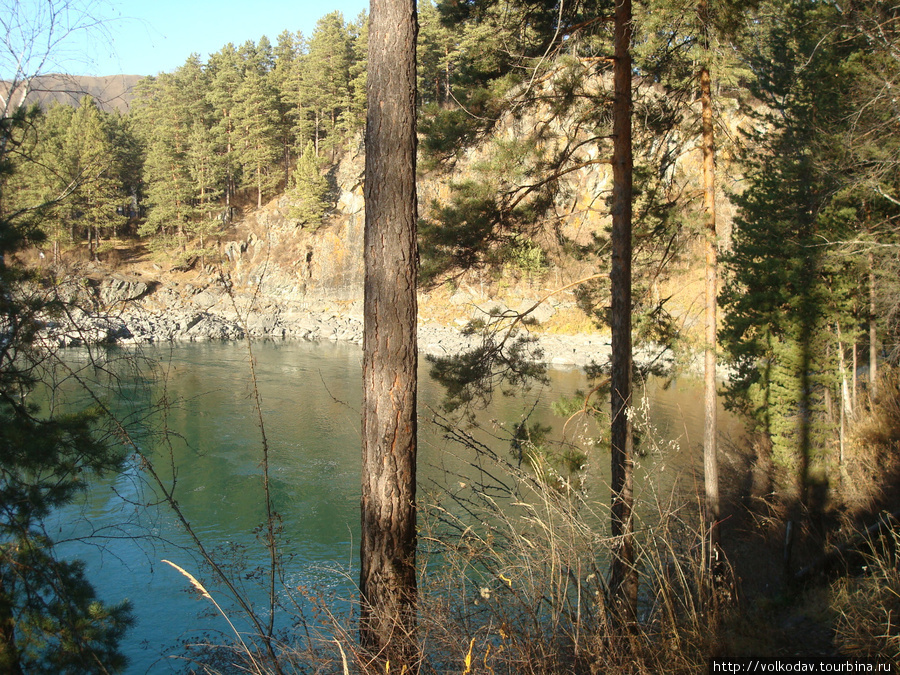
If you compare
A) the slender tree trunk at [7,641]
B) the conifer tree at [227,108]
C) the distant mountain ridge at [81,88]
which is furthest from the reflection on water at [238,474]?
the conifer tree at [227,108]

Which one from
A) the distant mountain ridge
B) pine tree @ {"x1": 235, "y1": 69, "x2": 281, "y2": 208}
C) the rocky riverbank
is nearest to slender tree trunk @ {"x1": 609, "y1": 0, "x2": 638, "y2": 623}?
the distant mountain ridge

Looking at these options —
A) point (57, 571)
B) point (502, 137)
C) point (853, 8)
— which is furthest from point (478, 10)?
point (57, 571)

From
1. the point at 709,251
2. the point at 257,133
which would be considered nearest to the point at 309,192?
the point at 257,133

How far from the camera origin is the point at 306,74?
37781 millimetres

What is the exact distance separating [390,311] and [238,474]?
9.60m

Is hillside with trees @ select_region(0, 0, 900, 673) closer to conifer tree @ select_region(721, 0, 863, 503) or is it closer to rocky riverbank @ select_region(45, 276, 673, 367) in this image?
conifer tree @ select_region(721, 0, 863, 503)

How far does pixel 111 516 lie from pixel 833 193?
11.7m

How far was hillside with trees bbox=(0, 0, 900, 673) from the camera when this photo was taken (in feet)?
7.75

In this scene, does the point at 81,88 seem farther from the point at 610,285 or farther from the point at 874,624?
the point at 610,285

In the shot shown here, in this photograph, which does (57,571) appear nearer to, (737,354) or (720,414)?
(737,354)

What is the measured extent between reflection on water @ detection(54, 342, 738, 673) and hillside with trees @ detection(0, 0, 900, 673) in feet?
2.59

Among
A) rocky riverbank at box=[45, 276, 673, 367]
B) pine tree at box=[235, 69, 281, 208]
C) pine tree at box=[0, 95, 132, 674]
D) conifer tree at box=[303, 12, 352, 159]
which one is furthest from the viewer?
conifer tree at box=[303, 12, 352, 159]

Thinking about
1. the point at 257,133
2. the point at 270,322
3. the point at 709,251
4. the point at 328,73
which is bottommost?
the point at 270,322

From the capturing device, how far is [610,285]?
7543 mm
